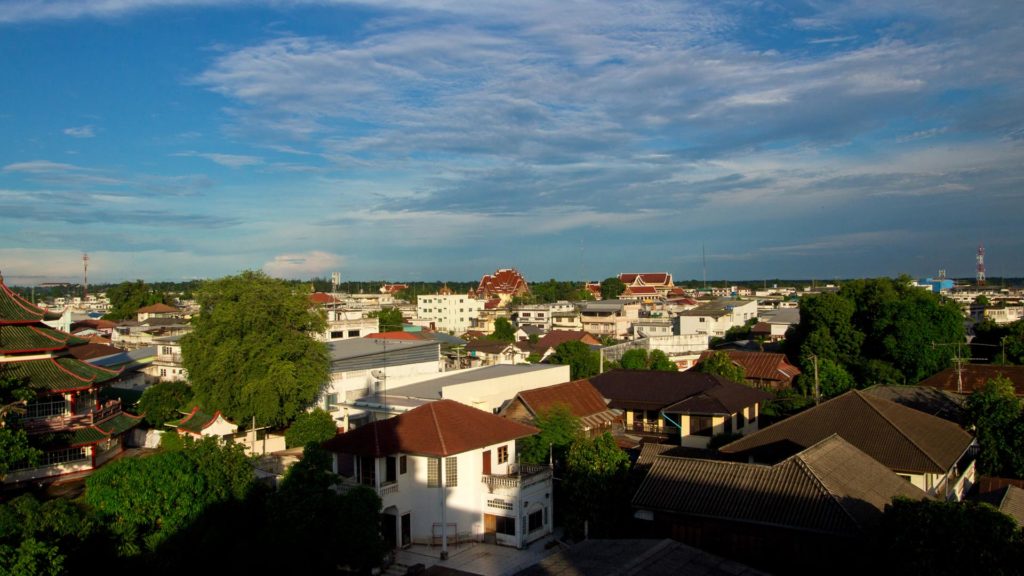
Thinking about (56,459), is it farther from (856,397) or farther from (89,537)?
(856,397)

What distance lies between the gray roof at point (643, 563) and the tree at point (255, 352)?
1612cm

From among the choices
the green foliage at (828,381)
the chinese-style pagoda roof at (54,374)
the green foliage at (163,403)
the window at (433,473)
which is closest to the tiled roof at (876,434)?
the window at (433,473)

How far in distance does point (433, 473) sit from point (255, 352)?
11.5 metres

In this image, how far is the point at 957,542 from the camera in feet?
31.4

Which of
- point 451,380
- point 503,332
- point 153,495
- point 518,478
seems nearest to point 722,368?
point 451,380

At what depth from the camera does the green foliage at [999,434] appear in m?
19.4

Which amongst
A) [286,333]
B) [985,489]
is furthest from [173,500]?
[985,489]

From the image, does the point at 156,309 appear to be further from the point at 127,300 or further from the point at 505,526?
the point at 505,526

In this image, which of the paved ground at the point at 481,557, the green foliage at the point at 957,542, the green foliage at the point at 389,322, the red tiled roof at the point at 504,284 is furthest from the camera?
the red tiled roof at the point at 504,284

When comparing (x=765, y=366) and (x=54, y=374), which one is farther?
(x=765, y=366)

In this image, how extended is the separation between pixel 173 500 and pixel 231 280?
45.0 ft

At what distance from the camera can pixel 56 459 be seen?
20.7m

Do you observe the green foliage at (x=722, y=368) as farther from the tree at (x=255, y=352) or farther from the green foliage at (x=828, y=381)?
the tree at (x=255, y=352)

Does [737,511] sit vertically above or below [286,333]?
below
